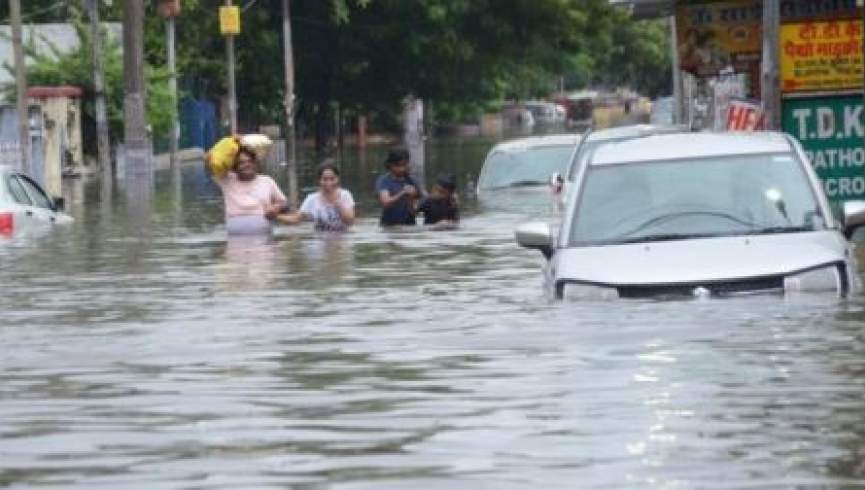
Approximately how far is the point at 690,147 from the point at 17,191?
43.6 feet

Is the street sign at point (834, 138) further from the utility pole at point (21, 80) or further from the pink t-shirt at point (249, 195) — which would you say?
the utility pole at point (21, 80)

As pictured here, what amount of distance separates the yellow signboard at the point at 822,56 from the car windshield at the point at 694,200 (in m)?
9.82

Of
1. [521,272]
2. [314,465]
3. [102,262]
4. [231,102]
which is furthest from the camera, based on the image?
[231,102]

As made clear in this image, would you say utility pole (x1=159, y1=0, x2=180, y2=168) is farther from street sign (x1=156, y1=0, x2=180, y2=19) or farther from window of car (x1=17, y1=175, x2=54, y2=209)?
window of car (x1=17, y1=175, x2=54, y2=209)

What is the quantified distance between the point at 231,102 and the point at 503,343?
5370 cm

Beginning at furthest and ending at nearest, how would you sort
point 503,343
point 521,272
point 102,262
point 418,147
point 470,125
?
point 470,125 → point 418,147 → point 102,262 → point 521,272 → point 503,343

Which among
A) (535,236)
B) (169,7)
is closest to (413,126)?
(169,7)

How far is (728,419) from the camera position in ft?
35.1

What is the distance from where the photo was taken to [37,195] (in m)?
29.0

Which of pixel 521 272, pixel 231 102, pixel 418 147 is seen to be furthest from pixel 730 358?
pixel 418 147

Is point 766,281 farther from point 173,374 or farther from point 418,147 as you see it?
point 418,147

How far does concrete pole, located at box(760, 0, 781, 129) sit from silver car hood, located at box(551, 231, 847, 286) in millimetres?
11458

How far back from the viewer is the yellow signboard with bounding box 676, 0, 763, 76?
96.8 feet

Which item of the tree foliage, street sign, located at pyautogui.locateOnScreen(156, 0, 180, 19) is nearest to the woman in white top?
street sign, located at pyautogui.locateOnScreen(156, 0, 180, 19)
